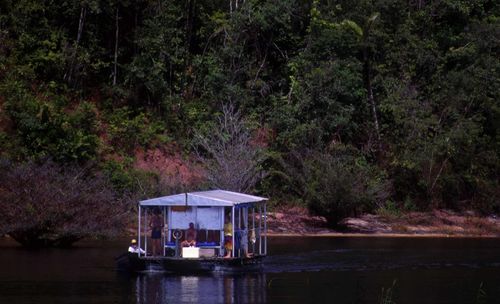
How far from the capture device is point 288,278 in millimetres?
34969

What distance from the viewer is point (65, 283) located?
104ft

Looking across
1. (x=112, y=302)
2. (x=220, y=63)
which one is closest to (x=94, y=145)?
(x=220, y=63)

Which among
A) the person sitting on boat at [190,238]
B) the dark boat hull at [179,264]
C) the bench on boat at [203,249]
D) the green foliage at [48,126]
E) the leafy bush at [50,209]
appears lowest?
the dark boat hull at [179,264]

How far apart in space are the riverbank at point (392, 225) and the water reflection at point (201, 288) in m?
19.6

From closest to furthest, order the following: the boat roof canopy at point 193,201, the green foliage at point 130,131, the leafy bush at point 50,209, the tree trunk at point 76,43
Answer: the boat roof canopy at point 193,201
the leafy bush at point 50,209
the green foliage at point 130,131
the tree trunk at point 76,43

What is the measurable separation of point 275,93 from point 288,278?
30.1 metres

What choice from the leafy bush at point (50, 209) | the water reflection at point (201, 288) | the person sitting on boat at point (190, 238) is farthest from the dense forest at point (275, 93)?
the water reflection at point (201, 288)

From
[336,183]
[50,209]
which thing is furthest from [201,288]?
[336,183]

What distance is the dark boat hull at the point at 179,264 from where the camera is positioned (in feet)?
116

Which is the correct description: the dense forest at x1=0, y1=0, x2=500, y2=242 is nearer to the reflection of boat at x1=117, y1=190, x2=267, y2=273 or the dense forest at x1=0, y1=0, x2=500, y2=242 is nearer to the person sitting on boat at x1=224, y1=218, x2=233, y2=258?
the reflection of boat at x1=117, y1=190, x2=267, y2=273

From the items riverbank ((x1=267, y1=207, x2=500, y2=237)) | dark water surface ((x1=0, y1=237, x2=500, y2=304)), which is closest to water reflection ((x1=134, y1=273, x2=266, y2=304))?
dark water surface ((x1=0, y1=237, x2=500, y2=304))

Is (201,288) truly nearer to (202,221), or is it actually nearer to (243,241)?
(202,221)

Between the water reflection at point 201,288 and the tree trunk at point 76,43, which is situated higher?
the tree trunk at point 76,43

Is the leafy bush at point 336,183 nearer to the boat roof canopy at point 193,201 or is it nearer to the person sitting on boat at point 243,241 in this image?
the person sitting on boat at point 243,241
